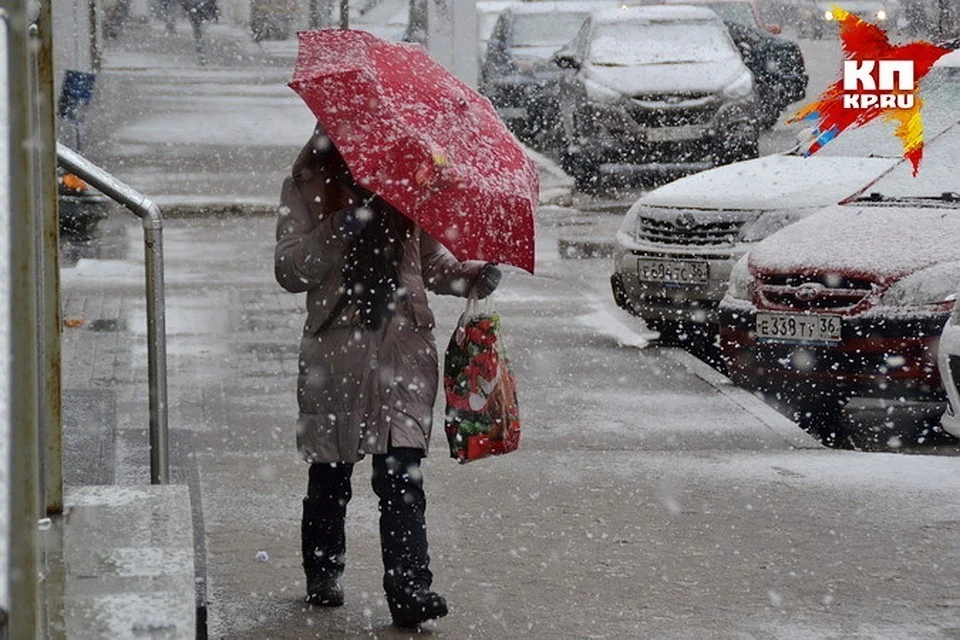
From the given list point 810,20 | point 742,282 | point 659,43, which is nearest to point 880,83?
point 742,282

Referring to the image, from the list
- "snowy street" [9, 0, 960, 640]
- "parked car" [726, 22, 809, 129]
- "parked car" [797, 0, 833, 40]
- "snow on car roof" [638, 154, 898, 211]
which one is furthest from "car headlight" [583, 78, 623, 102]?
"parked car" [797, 0, 833, 40]

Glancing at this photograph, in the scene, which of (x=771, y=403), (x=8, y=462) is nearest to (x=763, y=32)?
(x=771, y=403)

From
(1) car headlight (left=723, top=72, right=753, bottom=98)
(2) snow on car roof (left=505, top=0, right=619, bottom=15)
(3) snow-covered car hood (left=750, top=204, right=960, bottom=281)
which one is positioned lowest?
(2) snow on car roof (left=505, top=0, right=619, bottom=15)

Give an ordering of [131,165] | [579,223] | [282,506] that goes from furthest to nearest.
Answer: [131,165]
[579,223]
[282,506]

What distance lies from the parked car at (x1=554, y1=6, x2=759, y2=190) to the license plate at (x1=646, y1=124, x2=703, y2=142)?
0.03 ft

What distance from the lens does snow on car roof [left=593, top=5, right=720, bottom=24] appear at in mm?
20391

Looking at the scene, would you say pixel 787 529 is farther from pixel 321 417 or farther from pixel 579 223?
pixel 579 223

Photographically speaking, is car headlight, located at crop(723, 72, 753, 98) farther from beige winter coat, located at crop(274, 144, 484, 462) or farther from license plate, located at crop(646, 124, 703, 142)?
beige winter coat, located at crop(274, 144, 484, 462)

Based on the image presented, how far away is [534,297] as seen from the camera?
12.2 m

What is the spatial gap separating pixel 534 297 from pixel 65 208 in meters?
3.77

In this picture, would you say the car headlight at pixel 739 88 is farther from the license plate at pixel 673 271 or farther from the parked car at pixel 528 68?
the license plate at pixel 673 271

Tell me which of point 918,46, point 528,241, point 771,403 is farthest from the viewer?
point 918,46

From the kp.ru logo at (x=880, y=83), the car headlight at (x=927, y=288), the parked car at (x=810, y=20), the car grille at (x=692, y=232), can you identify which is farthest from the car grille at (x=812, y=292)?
the parked car at (x=810, y=20)

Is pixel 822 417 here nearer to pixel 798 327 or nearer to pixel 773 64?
pixel 798 327
